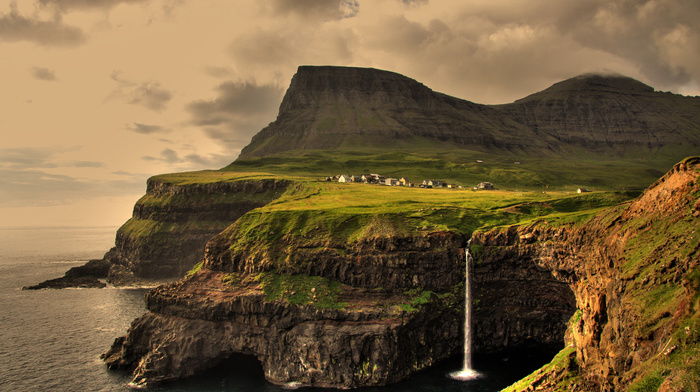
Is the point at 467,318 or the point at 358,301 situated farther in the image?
the point at 467,318

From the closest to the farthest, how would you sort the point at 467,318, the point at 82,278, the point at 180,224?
the point at 467,318 → the point at 82,278 → the point at 180,224

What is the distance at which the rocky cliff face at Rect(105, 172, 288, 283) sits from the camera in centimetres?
15050

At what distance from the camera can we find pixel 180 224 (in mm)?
158250

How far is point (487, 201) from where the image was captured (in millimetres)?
91875

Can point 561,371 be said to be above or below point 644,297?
below

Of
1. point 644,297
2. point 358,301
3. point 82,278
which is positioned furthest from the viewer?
point 82,278

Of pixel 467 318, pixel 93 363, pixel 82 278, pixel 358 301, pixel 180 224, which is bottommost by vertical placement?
pixel 93 363

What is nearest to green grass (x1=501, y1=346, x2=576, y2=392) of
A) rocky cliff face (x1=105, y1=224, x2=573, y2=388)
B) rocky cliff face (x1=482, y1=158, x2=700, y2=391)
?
rocky cliff face (x1=482, y1=158, x2=700, y2=391)

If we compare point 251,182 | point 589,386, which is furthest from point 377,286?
point 251,182

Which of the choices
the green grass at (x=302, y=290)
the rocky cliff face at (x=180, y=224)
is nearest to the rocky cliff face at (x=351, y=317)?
the green grass at (x=302, y=290)

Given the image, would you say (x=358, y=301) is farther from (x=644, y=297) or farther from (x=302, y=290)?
(x=644, y=297)

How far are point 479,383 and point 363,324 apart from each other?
19029 millimetres

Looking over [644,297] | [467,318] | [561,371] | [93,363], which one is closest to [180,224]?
[93,363]

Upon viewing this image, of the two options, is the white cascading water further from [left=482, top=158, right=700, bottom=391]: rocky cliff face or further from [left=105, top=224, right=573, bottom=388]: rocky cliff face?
[left=482, top=158, right=700, bottom=391]: rocky cliff face
